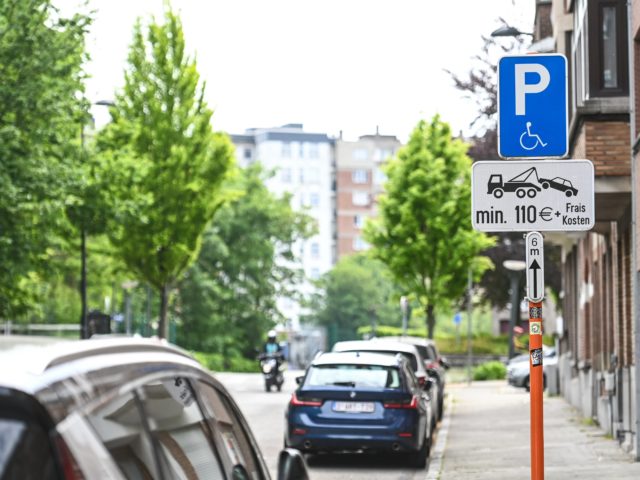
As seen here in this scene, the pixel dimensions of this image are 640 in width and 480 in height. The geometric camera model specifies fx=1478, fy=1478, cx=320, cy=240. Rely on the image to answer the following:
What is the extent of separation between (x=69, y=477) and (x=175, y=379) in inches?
45.1

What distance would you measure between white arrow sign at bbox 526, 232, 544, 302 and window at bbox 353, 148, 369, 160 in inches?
5891

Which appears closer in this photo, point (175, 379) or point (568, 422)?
point (175, 379)

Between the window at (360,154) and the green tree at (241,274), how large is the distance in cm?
7396

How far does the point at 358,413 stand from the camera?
58.4 ft

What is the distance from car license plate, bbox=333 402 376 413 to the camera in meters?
17.8

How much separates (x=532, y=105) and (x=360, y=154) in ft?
491

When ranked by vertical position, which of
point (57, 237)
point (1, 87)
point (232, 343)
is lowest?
point (232, 343)

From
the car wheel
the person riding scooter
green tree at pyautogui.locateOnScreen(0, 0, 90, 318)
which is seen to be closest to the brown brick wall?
the car wheel

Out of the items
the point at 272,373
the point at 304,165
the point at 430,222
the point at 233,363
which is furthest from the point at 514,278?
the point at 304,165

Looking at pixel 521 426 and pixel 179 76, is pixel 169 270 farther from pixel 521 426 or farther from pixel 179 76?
pixel 521 426

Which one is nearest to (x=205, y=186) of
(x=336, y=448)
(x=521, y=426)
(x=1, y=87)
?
(x=1, y=87)

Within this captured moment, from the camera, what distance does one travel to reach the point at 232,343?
81438mm

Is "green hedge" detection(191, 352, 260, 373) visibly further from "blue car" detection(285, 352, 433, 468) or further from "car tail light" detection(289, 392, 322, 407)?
"car tail light" detection(289, 392, 322, 407)

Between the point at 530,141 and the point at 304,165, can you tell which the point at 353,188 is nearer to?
the point at 304,165
